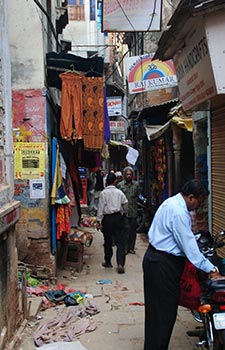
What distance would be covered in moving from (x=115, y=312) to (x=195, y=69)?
11.2ft

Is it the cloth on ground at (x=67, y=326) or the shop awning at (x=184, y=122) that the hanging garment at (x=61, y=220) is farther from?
the shop awning at (x=184, y=122)

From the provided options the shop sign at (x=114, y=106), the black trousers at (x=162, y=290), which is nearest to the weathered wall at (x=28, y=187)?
the black trousers at (x=162, y=290)

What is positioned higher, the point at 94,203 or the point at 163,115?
the point at 163,115

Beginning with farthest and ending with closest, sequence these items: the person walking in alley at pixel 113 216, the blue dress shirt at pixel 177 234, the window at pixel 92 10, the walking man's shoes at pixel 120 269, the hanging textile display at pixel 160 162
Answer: the window at pixel 92 10
the hanging textile display at pixel 160 162
the person walking in alley at pixel 113 216
the walking man's shoes at pixel 120 269
the blue dress shirt at pixel 177 234

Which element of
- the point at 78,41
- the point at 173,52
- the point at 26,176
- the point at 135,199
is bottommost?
the point at 135,199

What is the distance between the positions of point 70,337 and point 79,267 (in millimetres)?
3617

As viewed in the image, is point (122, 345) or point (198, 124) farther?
point (198, 124)

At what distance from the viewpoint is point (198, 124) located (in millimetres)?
8867

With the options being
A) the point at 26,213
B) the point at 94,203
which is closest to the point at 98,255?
the point at 26,213

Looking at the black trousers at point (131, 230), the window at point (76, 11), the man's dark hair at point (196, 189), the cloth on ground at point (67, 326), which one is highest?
the window at point (76, 11)

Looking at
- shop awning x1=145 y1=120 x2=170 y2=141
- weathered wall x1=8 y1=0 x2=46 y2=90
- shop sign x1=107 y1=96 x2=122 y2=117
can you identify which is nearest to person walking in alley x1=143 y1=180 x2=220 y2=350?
weathered wall x1=8 y1=0 x2=46 y2=90

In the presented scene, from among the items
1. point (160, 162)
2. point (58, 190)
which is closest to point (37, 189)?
point (58, 190)

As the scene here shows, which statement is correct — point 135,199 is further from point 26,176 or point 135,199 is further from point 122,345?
point 122,345

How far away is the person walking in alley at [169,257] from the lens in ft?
13.0
